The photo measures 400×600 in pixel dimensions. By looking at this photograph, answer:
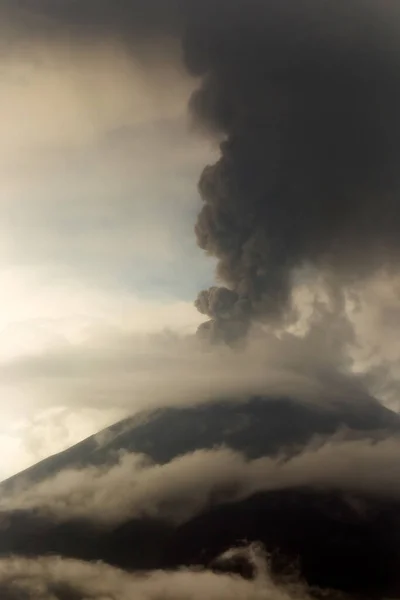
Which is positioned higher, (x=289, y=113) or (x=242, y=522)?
(x=289, y=113)

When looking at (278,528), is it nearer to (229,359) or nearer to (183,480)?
(183,480)

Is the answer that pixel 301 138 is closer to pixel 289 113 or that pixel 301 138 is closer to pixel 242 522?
pixel 289 113

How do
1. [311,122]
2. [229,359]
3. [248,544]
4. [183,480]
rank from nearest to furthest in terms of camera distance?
[248,544]
[183,480]
[229,359]
[311,122]

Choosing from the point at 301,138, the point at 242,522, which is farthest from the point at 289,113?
the point at 242,522

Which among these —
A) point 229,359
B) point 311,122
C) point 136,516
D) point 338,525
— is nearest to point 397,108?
point 311,122

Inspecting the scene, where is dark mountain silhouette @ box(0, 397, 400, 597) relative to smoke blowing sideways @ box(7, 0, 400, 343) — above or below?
below
